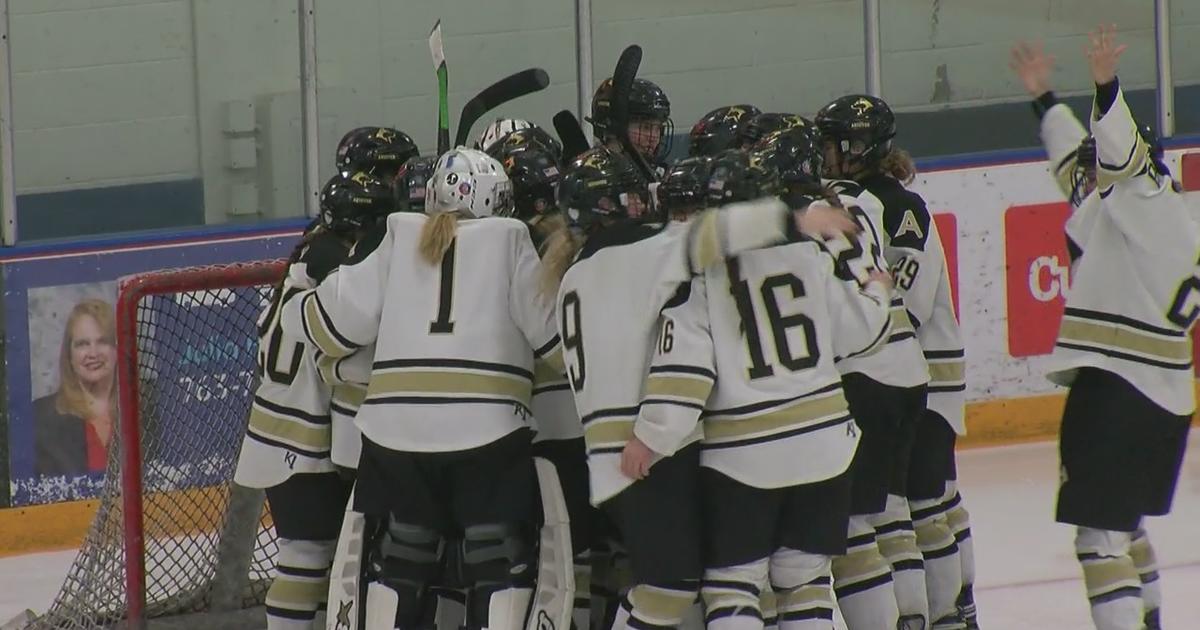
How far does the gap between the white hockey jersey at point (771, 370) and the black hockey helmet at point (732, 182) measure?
11 centimetres

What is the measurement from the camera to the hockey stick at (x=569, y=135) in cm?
431

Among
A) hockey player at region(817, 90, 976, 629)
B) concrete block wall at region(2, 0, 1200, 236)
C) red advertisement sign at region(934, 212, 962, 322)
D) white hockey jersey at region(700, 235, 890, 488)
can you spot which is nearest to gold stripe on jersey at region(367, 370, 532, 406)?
white hockey jersey at region(700, 235, 890, 488)

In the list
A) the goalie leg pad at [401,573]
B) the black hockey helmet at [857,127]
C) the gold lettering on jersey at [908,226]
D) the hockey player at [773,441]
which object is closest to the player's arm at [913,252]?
the gold lettering on jersey at [908,226]

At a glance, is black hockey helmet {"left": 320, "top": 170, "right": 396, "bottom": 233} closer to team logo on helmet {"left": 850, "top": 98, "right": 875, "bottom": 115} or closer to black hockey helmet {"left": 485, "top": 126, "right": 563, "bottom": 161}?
black hockey helmet {"left": 485, "top": 126, "right": 563, "bottom": 161}

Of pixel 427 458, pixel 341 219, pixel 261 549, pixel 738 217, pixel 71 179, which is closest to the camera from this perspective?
pixel 738 217

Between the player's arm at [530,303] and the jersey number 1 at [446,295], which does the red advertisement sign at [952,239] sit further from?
the jersey number 1 at [446,295]

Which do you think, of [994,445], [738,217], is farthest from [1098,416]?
[994,445]

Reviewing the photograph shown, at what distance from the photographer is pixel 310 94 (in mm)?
6188

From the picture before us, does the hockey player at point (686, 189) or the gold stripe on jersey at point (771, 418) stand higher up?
the hockey player at point (686, 189)

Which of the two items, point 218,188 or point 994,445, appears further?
point 994,445

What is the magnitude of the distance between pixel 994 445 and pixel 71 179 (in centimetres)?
323

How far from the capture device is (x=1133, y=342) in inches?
141

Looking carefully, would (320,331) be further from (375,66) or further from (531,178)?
(375,66)

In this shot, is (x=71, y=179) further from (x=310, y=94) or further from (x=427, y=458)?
(x=427, y=458)
